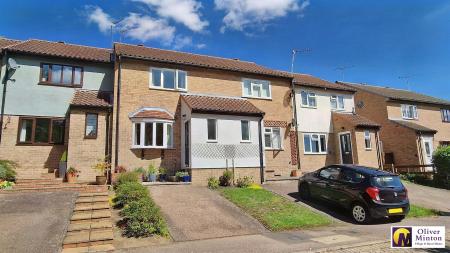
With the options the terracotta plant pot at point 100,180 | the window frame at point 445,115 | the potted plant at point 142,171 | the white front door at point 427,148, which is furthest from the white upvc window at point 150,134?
the window frame at point 445,115

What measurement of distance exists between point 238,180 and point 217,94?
19.6ft

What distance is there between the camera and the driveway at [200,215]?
9273 mm

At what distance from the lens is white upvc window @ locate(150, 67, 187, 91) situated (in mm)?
17609

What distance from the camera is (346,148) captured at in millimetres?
22609

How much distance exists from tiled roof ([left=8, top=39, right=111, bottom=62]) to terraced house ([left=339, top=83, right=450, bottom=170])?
909 inches

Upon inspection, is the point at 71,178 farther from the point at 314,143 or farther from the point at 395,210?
the point at 314,143

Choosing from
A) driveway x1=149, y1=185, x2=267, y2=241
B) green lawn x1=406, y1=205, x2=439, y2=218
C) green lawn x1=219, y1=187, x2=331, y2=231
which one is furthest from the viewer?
green lawn x1=406, y1=205, x2=439, y2=218

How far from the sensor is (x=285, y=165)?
19953mm

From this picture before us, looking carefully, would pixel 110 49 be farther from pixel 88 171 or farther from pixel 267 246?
pixel 267 246

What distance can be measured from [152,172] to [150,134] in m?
2.17

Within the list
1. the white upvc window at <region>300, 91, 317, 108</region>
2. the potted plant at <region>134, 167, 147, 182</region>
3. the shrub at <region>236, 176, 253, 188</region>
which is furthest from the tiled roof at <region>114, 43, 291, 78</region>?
the shrub at <region>236, 176, 253, 188</region>

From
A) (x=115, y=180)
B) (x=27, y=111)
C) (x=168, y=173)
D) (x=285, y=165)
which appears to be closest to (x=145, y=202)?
(x=115, y=180)

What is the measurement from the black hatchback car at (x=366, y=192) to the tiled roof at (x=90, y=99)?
1153 centimetres

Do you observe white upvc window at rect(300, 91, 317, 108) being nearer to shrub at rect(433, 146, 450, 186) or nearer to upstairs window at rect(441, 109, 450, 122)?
shrub at rect(433, 146, 450, 186)
